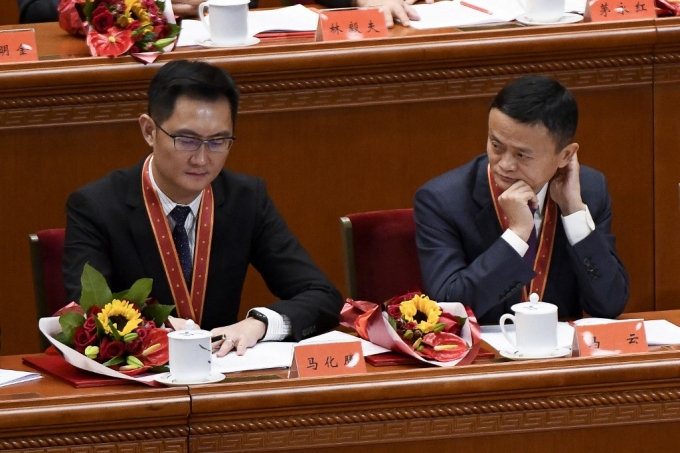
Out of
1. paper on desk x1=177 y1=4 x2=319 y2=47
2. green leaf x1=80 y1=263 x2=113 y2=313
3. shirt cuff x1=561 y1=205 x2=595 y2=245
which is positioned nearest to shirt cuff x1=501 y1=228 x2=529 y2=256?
shirt cuff x1=561 y1=205 x2=595 y2=245

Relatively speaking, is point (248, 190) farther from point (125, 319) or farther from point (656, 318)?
point (656, 318)

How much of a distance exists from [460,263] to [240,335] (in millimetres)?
533

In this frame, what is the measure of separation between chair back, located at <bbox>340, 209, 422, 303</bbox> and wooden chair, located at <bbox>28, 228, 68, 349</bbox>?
0.59 metres

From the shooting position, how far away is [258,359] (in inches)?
93.2

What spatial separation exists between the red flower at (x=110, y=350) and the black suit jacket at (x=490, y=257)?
2.44 feet

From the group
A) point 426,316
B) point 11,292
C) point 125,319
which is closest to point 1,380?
point 125,319

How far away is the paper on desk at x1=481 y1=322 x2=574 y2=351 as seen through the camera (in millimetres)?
2414

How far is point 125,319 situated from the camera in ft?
7.41

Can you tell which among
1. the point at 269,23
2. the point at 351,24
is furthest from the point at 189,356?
the point at 269,23

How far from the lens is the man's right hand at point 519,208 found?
2.66 meters

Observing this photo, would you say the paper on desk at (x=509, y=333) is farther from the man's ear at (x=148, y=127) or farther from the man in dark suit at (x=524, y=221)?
the man's ear at (x=148, y=127)

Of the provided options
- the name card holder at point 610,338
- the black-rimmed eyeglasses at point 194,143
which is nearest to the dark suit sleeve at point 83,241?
the black-rimmed eyeglasses at point 194,143

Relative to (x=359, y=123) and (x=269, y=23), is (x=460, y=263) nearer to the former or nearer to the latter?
(x=359, y=123)

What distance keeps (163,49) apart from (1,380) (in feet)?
3.70
